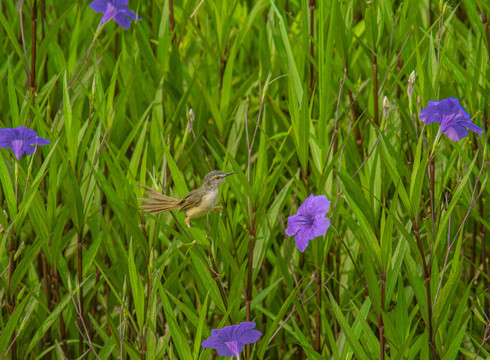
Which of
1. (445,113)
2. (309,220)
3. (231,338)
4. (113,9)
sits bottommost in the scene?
(231,338)

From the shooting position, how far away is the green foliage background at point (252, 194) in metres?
1.57

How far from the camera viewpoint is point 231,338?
147cm

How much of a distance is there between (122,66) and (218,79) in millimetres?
301

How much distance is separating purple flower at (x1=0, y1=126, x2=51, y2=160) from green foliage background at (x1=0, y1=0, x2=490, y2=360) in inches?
2.0

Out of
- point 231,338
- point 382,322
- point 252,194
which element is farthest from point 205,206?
point 382,322

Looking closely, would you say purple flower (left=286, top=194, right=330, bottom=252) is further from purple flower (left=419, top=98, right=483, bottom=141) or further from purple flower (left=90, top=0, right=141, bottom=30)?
purple flower (left=90, top=0, right=141, bottom=30)

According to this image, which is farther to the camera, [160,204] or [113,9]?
[113,9]

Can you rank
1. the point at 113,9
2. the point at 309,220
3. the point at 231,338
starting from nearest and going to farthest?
the point at 231,338 → the point at 309,220 → the point at 113,9

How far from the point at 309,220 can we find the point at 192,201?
0.86 feet

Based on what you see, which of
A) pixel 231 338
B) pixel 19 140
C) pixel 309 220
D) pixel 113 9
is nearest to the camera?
pixel 231 338

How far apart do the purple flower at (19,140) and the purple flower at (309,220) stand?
2.15 feet

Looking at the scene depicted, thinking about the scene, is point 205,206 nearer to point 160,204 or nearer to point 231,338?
point 160,204

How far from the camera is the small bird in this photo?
1.56 meters

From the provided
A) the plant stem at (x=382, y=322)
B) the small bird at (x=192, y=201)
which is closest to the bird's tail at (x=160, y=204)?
the small bird at (x=192, y=201)
